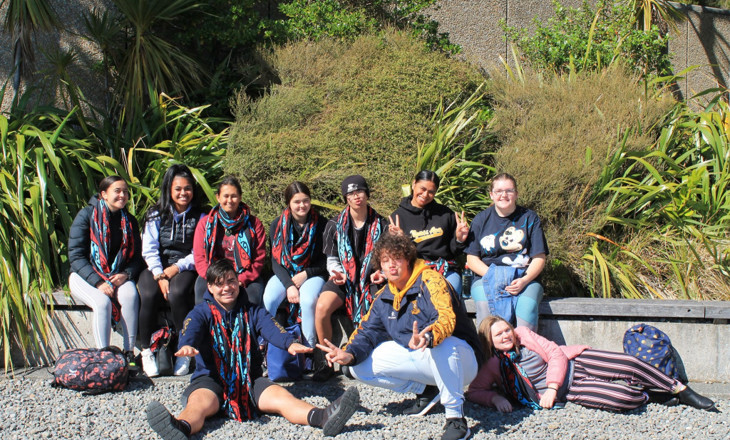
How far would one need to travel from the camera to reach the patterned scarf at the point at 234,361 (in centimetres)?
388

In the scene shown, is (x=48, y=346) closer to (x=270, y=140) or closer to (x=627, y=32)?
(x=270, y=140)

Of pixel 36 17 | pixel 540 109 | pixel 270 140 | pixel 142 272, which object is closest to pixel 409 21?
pixel 540 109

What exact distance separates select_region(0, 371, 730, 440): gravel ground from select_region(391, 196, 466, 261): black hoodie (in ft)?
3.46

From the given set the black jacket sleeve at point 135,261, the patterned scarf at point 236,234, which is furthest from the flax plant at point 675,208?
the black jacket sleeve at point 135,261

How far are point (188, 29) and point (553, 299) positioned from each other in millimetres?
5049

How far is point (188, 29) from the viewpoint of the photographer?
746 cm

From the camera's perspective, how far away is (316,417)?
3.68 metres

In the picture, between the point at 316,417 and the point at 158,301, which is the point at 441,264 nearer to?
the point at 316,417

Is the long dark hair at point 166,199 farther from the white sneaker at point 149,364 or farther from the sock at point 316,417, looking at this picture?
the sock at point 316,417

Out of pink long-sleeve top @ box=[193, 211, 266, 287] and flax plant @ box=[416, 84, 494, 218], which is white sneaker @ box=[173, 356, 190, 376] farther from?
flax plant @ box=[416, 84, 494, 218]

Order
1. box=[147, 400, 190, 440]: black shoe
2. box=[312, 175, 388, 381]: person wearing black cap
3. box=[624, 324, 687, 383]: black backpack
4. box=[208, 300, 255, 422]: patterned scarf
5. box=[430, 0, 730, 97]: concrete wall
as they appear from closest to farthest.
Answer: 1. box=[147, 400, 190, 440]: black shoe
2. box=[208, 300, 255, 422]: patterned scarf
3. box=[624, 324, 687, 383]: black backpack
4. box=[312, 175, 388, 381]: person wearing black cap
5. box=[430, 0, 730, 97]: concrete wall

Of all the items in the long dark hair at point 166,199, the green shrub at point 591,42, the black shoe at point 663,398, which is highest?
the green shrub at point 591,42

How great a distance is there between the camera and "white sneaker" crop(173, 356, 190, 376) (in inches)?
184

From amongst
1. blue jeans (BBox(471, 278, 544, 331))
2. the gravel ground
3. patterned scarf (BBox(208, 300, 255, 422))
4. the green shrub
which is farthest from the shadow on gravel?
the green shrub
